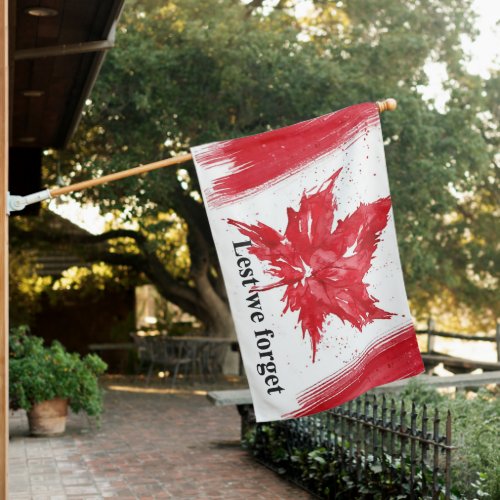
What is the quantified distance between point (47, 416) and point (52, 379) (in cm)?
56

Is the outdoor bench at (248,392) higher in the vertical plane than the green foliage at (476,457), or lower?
higher

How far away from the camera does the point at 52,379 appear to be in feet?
35.7

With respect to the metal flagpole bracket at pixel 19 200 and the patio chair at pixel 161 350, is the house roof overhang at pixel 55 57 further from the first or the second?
the patio chair at pixel 161 350

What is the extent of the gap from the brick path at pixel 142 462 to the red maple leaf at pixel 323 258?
333 cm

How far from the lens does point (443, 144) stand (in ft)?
52.8

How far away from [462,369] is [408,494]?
931 centimetres

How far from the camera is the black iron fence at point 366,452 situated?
21.0 ft

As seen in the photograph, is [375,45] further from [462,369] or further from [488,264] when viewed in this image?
[488,264]

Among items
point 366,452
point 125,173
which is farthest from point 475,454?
point 125,173

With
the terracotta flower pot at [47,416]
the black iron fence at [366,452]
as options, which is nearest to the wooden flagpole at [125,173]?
the black iron fence at [366,452]

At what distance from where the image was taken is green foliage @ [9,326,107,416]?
10.8m

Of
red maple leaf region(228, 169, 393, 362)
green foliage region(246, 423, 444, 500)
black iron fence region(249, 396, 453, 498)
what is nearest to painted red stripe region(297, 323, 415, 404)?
red maple leaf region(228, 169, 393, 362)

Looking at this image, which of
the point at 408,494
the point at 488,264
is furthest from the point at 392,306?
the point at 488,264

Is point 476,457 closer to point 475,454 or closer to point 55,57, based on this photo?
point 475,454
